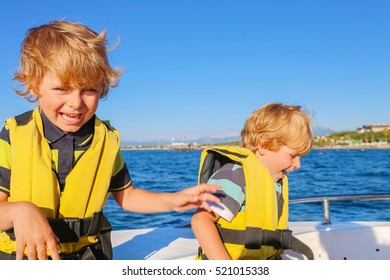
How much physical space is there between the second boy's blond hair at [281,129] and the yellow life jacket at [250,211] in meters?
0.12

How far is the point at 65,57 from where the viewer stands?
1.74 metres

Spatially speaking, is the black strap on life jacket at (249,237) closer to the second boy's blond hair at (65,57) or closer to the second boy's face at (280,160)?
the second boy's face at (280,160)

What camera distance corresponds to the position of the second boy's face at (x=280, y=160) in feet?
7.50

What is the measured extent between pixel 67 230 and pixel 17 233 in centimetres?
46

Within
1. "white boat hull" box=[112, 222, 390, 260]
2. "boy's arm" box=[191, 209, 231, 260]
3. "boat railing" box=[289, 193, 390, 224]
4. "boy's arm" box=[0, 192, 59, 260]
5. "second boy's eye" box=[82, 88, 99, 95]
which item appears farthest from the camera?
"boat railing" box=[289, 193, 390, 224]

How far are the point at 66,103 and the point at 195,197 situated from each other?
611 millimetres

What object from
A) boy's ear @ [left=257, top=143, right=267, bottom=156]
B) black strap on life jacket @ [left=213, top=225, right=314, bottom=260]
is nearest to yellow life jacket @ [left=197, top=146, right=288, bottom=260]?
black strap on life jacket @ [left=213, top=225, right=314, bottom=260]

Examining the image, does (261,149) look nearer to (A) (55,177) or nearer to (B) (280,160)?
(B) (280,160)

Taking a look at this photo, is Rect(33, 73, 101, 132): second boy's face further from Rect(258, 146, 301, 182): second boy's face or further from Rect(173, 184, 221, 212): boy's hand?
Rect(258, 146, 301, 182): second boy's face

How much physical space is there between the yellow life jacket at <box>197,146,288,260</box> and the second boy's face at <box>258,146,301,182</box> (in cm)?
12

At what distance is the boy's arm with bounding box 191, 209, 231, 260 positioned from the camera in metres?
1.90

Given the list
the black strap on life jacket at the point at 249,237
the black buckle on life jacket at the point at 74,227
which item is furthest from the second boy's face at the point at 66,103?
the black strap on life jacket at the point at 249,237

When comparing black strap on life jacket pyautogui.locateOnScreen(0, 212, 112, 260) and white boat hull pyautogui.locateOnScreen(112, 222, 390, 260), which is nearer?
black strap on life jacket pyautogui.locateOnScreen(0, 212, 112, 260)
